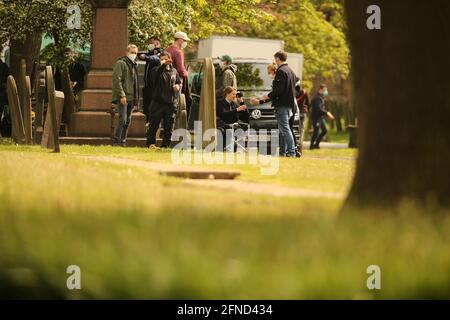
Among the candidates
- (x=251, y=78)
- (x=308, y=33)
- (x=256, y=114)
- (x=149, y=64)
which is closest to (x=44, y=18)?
(x=251, y=78)

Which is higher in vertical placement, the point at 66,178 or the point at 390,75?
the point at 390,75

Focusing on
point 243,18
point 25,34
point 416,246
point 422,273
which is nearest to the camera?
point 422,273

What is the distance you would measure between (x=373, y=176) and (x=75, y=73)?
18.5 m

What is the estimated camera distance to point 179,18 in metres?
36.7

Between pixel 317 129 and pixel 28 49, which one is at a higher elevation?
pixel 28 49

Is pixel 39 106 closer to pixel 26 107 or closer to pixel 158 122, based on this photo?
pixel 26 107

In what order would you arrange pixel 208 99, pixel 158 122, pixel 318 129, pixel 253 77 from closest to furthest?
pixel 208 99 < pixel 158 122 < pixel 253 77 < pixel 318 129

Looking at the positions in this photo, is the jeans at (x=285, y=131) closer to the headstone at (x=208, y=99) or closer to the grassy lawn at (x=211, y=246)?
the headstone at (x=208, y=99)

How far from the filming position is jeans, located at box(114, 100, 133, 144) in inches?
924

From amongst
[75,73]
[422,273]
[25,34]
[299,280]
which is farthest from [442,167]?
[25,34]

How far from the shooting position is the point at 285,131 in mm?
22922

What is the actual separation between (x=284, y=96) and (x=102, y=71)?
4663 mm

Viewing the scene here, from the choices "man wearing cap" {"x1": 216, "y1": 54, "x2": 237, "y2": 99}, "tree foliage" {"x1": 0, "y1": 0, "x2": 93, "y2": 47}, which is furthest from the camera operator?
"tree foliage" {"x1": 0, "y1": 0, "x2": 93, "y2": 47}
